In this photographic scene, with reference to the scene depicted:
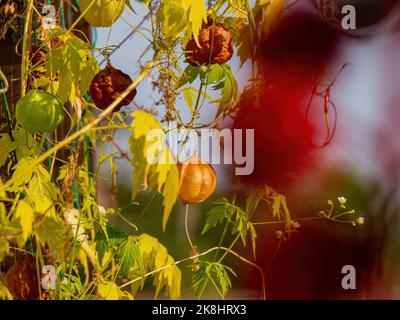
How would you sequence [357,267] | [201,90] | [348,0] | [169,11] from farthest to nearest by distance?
[357,267], [348,0], [201,90], [169,11]

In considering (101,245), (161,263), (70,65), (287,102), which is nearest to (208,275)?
(161,263)

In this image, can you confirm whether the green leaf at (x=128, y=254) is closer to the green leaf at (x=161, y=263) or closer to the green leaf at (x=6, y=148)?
the green leaf at (x=161, y=263)

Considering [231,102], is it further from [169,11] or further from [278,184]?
[278,184]

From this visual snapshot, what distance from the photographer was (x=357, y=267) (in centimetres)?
193

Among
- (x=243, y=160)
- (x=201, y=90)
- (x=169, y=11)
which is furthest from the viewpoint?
(x=243, y=160)

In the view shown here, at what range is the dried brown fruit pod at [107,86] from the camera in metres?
1.17

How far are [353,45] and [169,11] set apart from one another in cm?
104

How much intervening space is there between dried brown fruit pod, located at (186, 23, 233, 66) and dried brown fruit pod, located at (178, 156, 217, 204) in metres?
0.17

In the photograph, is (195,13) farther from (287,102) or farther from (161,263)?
(287,102)

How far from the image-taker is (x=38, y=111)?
1.07 metres

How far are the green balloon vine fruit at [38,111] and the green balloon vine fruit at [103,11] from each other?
5.6 inches

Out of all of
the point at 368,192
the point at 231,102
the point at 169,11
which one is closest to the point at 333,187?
the point at 368,192

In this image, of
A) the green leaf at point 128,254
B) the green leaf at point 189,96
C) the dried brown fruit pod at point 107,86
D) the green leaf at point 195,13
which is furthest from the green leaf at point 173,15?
the green leaf at point 128,254

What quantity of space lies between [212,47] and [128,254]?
1.21 ft
